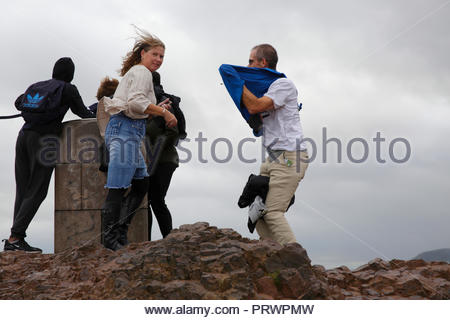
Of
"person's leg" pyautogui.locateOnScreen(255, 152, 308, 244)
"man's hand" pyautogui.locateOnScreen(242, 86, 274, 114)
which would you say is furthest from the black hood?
"person's leg" pyautogui.locateOnScreen(255, 152, 308, 244)

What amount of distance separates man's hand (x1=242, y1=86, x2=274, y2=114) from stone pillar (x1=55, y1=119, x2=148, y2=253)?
2.63m

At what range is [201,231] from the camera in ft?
14.5

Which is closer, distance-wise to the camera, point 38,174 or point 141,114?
point 141,114

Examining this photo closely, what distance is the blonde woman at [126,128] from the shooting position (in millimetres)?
5363

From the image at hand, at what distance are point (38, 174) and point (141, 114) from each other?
2.50 m

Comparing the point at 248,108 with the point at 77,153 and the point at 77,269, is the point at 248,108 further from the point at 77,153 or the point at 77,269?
the point at 77,153

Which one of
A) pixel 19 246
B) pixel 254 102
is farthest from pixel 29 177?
pixel 254 102

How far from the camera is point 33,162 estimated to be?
714 centimetres

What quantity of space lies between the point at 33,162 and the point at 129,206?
1981 millimetres

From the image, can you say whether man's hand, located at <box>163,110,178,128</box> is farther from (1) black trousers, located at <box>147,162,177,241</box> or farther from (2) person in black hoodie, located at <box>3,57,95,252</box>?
(2) person in black hoodie, located at <box>3,57,95,252</box>

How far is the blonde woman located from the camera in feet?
17.6

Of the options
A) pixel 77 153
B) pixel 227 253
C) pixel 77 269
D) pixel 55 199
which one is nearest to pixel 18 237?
pixel 55 199
